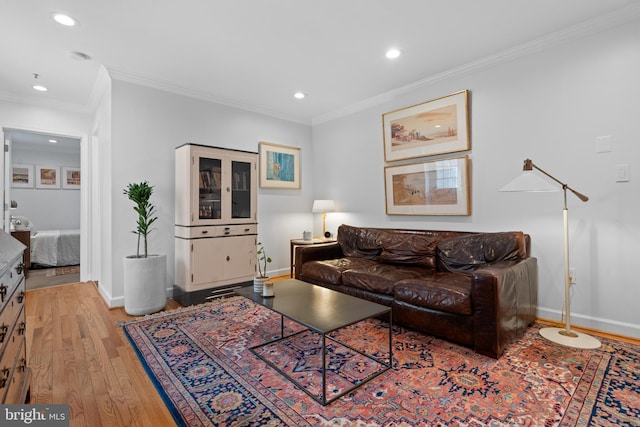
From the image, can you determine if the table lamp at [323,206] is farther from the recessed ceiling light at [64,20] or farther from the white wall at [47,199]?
the white wall at [47,199]

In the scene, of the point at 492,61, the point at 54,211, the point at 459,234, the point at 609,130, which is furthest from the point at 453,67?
the point at 54,211

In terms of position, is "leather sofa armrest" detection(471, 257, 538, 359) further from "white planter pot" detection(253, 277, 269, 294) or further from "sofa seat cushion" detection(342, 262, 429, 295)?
"white planter pot" detection(253, 277, 269, 294)

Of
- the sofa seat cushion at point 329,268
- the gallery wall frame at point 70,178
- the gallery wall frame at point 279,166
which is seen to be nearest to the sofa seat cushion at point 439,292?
the sofa seat cushion at point 329,268

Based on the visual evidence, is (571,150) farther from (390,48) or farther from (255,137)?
(255,137)

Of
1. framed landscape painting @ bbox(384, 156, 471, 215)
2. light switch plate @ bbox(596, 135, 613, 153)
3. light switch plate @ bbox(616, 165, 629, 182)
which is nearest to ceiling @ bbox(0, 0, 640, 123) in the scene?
light switch plate @ bbox(596, 135, 613, 153)

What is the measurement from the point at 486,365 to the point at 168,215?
3475 millimetres

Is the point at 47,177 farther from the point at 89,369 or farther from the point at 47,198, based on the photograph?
the point at 89,369

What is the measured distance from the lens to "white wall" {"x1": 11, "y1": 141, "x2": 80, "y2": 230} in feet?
20.9

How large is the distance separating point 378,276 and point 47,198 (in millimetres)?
7514

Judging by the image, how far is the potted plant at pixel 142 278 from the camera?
9.94ft

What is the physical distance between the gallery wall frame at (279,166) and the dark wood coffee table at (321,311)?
2390 mm

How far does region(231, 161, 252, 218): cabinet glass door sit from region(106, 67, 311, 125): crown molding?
→ 3.26 ft

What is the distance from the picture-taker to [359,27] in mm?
2604

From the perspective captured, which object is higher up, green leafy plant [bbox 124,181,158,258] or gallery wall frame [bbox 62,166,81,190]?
gallery wall frame [bbox 62,166,81,190]
